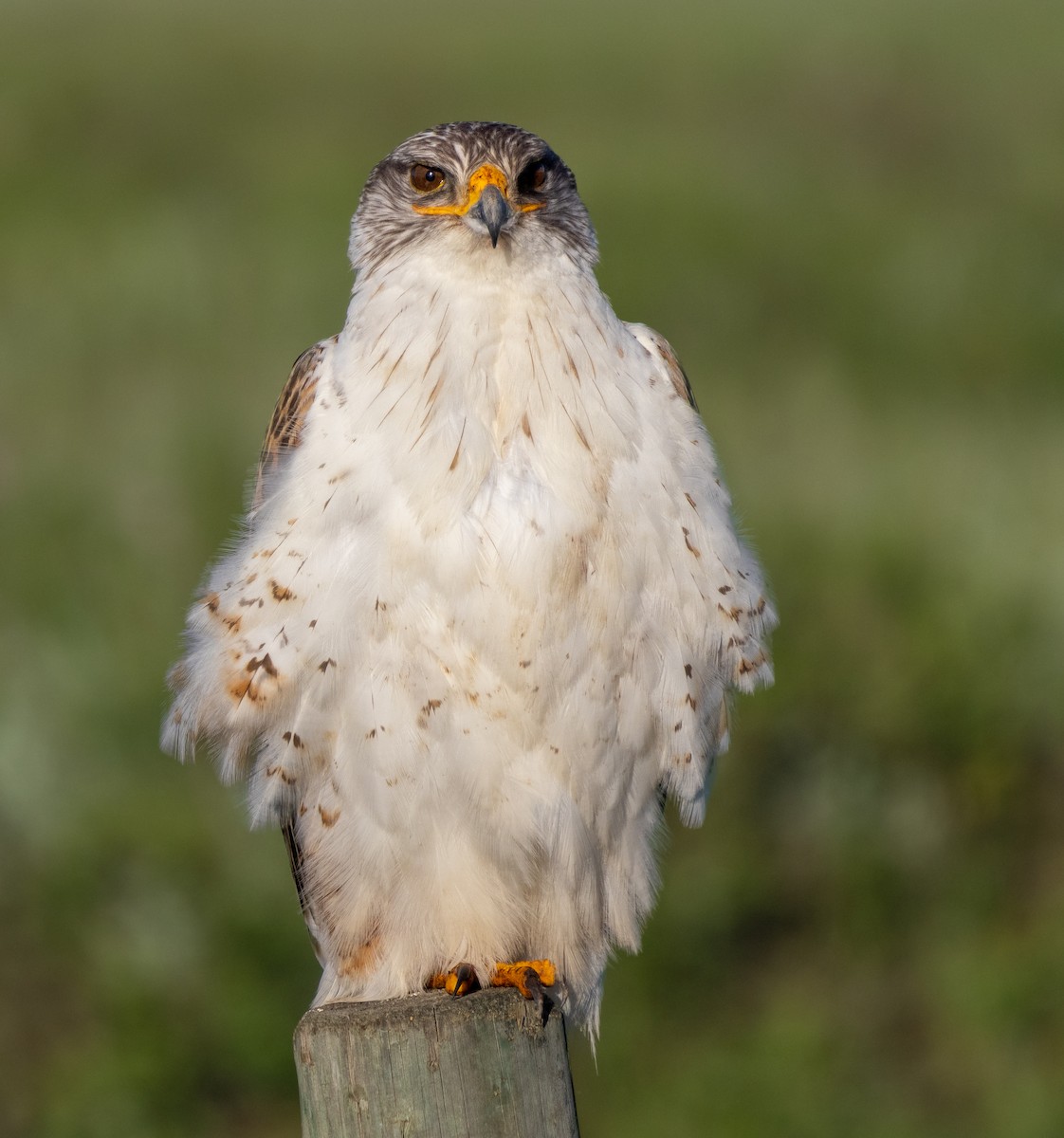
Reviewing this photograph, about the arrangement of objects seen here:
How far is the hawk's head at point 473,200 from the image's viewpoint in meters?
3.68

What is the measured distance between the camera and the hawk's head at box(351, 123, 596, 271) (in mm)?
3682

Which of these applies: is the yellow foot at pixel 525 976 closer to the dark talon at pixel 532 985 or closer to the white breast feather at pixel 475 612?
the dark talon at pixel 532 985

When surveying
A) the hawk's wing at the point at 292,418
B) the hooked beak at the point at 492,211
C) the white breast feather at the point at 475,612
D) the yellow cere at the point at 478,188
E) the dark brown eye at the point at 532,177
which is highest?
the dark brown eye at the point at 532,177

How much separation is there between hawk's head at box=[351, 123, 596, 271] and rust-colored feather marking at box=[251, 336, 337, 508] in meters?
0.29

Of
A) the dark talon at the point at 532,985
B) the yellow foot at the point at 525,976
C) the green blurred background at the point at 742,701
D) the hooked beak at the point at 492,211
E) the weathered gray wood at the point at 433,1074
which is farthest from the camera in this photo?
the green blurred background at the point at 742,701

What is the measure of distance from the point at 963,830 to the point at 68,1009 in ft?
15.4

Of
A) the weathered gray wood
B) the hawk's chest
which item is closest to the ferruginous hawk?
the hawk's chest

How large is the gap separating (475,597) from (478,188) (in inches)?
37.8

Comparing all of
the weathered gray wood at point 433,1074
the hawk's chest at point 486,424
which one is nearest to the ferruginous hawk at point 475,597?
the hawk's chest at point 486,424

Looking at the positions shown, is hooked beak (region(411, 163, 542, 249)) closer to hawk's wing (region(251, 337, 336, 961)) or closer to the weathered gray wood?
hawk's wing (region(251, 337, 336, 961))

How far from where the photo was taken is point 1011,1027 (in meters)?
8.21

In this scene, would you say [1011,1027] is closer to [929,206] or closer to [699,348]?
[699,348]

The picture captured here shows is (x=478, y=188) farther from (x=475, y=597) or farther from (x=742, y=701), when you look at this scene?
(x=742, y=701)

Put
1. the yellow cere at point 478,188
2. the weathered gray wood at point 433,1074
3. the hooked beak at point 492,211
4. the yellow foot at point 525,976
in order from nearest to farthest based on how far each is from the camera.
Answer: the weathered gray wood at point 433,1074
the yellow foot at point 525,976
the hooked beak at point 492,211
the yellow cere at point 478,188
